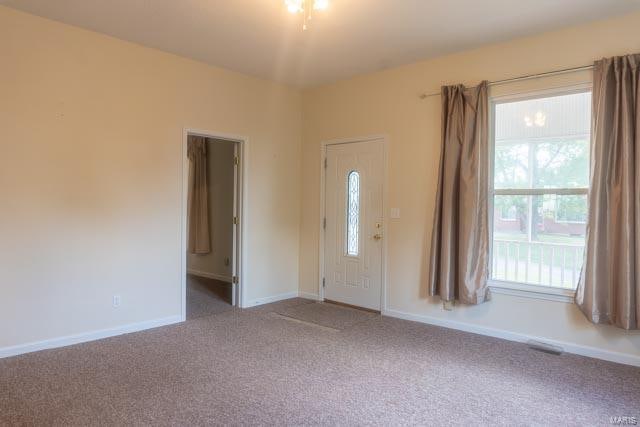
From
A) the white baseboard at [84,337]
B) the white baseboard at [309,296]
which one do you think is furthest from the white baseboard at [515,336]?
the white baseboard at [84,337]

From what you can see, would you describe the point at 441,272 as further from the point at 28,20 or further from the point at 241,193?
the point at 28,20

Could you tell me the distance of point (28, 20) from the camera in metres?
3.35

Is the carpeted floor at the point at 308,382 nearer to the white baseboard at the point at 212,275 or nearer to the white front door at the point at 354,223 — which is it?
the white front door at the point at 354,223

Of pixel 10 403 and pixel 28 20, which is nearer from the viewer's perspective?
pixel 10 403

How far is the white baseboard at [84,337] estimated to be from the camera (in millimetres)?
3330

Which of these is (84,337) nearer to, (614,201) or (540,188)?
(540,188)

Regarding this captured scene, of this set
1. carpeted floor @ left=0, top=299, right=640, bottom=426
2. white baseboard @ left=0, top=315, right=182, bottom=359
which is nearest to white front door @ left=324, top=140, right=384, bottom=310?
carpeted floor @ left=0, top=299, right=640, bottom=426

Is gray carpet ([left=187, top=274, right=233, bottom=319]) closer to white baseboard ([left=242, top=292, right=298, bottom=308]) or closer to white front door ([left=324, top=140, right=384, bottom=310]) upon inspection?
white baseboard ([left=242, top=292, right=298, bottom=308])

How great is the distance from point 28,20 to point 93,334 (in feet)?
8.86

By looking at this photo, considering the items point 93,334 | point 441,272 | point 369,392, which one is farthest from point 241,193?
point 369,392

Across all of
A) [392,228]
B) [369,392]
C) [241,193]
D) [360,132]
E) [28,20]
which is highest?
[28,20]

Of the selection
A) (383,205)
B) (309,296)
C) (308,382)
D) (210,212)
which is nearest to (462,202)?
(383,205)

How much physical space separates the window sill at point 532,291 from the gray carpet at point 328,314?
Answer: 1.40 meters

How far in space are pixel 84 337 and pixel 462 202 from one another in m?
3.68
